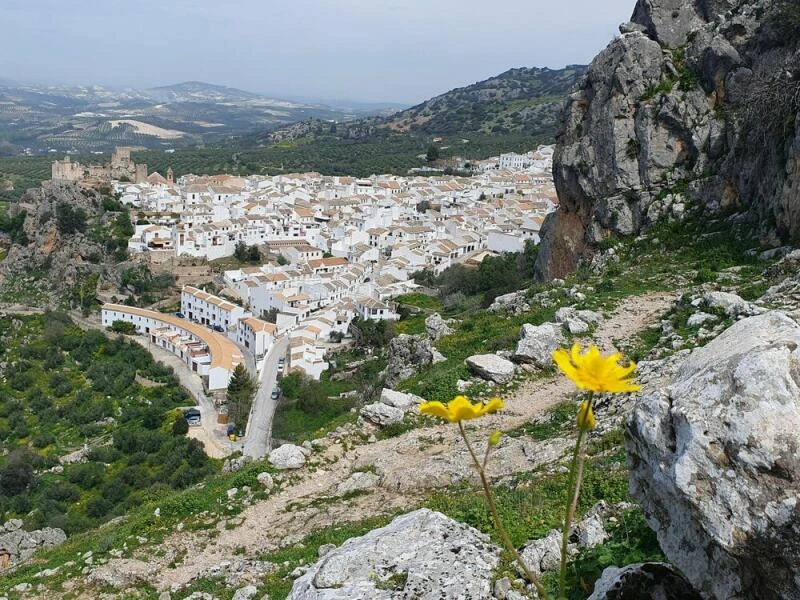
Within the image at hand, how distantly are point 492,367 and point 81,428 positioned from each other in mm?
33076

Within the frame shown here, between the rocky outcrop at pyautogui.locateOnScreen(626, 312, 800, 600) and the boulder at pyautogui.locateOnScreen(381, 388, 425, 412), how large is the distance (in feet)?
29.0

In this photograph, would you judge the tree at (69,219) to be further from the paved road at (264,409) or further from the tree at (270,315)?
the paved road at (264,409)

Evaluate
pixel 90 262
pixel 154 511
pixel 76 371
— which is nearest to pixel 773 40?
pixel 154 511

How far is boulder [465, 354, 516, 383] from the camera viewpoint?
40.0 feet

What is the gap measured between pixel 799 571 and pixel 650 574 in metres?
0.92

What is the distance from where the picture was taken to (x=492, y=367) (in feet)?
40.5

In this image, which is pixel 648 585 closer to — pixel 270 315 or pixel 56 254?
pixel 270 315

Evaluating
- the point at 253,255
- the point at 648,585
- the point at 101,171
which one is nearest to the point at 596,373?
the point at 648,585

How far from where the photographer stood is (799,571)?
2520 millimetres

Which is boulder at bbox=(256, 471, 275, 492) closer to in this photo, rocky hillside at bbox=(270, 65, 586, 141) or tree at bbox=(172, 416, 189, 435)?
tree at bbox=(172, 416, 189, 435)

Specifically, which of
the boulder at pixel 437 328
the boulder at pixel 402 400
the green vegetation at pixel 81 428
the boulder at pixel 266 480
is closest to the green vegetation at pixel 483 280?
the boulder at pixel 437 328

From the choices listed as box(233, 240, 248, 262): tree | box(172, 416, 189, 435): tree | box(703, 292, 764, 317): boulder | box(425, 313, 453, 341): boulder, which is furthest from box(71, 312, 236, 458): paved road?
box(703, 292, 764, 317): boulder

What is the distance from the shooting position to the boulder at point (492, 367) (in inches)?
480

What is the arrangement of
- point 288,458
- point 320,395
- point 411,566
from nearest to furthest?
1. point 411,566
2. point 288,458
3. point 320,395
